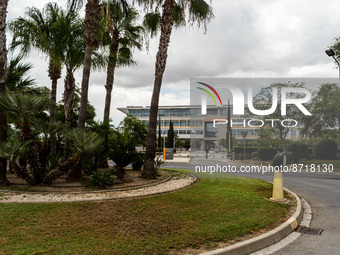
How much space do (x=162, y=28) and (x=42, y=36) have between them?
5.52 m

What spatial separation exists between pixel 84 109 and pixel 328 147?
17.4 m

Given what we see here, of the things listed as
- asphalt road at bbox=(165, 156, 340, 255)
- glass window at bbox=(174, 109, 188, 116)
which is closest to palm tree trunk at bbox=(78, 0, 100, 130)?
asphalt road at bbox=(165, 156, 340, 255)

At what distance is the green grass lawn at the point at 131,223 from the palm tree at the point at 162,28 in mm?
3731

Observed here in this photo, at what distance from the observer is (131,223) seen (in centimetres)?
539

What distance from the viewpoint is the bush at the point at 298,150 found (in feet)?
58.1

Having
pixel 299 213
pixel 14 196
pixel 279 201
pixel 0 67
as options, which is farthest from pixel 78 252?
pixel 0 67

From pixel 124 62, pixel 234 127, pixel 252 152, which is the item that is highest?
pixel 124 62

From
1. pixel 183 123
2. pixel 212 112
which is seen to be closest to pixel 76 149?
pixel 212 112

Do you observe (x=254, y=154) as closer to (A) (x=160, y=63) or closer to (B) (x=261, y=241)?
(A) (x=160, y=63)

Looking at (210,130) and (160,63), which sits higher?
(160,63)

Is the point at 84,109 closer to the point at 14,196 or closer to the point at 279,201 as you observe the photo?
the point at 14,196

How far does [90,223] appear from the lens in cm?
530

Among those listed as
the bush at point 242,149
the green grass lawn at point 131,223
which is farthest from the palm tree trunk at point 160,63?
the bush at point 242,149

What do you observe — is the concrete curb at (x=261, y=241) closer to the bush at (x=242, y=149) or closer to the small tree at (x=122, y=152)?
the small tree at (x=122, y=152)
